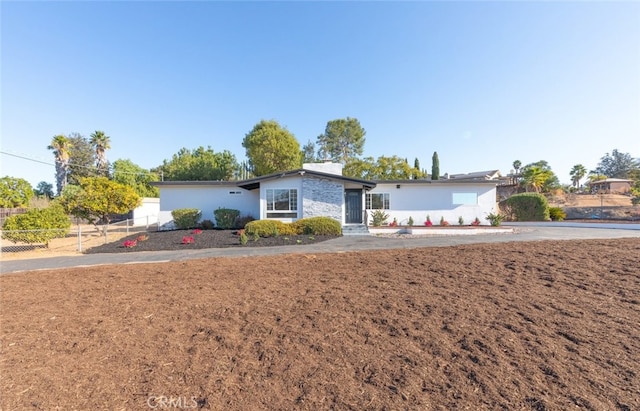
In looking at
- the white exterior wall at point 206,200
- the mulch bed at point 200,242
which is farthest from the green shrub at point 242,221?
the mulch bed at point 200,242

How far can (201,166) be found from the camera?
33.2 metres

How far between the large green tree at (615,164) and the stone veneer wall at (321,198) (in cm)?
7651

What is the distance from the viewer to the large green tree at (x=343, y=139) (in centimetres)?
4003

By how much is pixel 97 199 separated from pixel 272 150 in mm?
17829

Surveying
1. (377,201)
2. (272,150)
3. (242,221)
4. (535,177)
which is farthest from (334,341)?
(535,177)

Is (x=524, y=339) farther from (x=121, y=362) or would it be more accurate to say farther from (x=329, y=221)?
(x=329, y=221)

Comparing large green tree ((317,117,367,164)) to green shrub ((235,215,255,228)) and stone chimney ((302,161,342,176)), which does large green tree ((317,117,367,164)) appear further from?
green shrub ((235,215,255,228))

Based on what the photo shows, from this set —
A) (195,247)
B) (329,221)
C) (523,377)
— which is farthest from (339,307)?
(329,221)

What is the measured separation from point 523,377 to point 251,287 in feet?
13.9

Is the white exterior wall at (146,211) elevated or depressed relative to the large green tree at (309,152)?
depressed

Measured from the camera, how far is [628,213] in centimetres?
2175

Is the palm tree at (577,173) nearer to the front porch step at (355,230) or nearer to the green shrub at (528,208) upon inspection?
the green shrub at (528,208)

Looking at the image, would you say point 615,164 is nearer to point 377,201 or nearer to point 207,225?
point 377,201

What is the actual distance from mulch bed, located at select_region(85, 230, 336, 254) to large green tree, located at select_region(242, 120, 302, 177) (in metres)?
17.6
